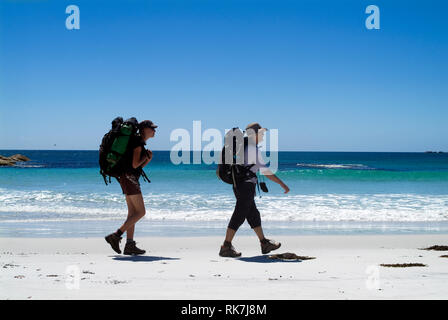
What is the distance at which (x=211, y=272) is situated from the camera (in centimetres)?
469

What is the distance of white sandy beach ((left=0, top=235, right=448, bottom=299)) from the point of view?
373 cm

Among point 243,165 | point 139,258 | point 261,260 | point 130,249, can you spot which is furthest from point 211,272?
point 130,249

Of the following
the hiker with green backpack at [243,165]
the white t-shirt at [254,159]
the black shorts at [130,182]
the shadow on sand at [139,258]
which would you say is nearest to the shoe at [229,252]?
the hiker with green backpack at [243,165]

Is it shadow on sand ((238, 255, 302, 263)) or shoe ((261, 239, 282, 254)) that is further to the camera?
shoe ((261, 239, 282, 254))

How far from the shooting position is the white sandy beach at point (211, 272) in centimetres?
373

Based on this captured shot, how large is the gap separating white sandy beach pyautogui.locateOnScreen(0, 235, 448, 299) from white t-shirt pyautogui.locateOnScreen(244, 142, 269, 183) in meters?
1.05

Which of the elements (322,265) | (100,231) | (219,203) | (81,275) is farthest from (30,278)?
(219,203)

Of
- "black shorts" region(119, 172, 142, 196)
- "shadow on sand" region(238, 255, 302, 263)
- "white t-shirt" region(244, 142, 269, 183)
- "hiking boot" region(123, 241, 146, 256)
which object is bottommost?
"shadow on sand" region(238, 255, 302, 263)

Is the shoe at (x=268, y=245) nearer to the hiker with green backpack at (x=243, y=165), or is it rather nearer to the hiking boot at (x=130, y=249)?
the hiker with green backpack at (x=243, y=165)

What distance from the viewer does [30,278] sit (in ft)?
14.0

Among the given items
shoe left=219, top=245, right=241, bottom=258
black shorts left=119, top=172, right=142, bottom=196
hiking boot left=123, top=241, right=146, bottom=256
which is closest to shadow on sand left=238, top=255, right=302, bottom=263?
shoe left=219, top=245, right=241, bottom=258

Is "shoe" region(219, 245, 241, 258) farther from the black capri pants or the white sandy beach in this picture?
the black capri pants

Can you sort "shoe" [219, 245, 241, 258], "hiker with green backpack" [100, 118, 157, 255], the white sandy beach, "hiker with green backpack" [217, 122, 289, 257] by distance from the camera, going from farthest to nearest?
"shoe" [219, 245, 241, 258] < "hiker with green backpack" [217, 122, 289, 257] < "hiker with green backpack" [100, 118, 157, 255] < the white sandy beach
